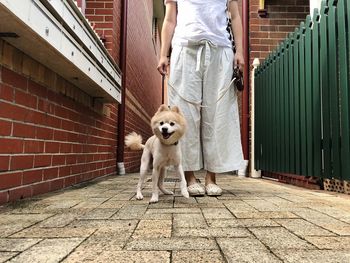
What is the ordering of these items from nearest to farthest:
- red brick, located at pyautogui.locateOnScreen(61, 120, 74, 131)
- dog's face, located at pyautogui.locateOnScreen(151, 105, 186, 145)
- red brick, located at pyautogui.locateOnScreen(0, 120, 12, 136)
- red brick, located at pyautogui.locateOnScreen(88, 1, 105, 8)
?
red brick, located at pyautogui.locateOnScreen(0, 120, 12, 136) → dog's face, located at pyautogui.locateOnScreen(151, 105, 186, 145) → red brick, located at pyautogui.locateOnScreen(61, 120, 74, 131) → red brick, located at pyautogui.locateOnScreen(88, 1, 105, 8)

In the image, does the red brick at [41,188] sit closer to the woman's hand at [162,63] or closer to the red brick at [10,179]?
the red brick at [10,179]

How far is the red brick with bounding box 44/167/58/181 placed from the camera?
279 cm

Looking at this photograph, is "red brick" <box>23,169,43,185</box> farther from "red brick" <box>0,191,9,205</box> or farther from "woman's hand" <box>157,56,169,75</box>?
"woman's hand" <box>157,56,169,75</box>

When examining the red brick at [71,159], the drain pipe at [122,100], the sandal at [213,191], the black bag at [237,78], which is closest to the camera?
the sandal at [213,191]

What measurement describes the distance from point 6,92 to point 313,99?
7.83 feet

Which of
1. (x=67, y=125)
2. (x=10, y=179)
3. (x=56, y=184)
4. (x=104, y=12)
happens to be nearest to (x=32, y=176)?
(x=10, y=179)

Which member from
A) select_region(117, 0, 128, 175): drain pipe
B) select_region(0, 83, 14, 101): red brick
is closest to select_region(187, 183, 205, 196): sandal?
select_region(0, 83, 14, 101): red brick

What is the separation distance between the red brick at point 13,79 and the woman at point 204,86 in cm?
108

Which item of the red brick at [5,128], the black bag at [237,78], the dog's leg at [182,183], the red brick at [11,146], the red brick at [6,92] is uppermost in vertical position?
the black bag at [237,78]

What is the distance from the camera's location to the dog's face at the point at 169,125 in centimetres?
254

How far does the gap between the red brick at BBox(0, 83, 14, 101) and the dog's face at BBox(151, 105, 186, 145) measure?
91 cm

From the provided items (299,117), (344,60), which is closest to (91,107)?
(299,117)

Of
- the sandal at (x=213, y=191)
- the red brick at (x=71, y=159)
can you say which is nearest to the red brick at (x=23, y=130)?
the red brick at (x=71, y=159)

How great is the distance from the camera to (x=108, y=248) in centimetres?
128
